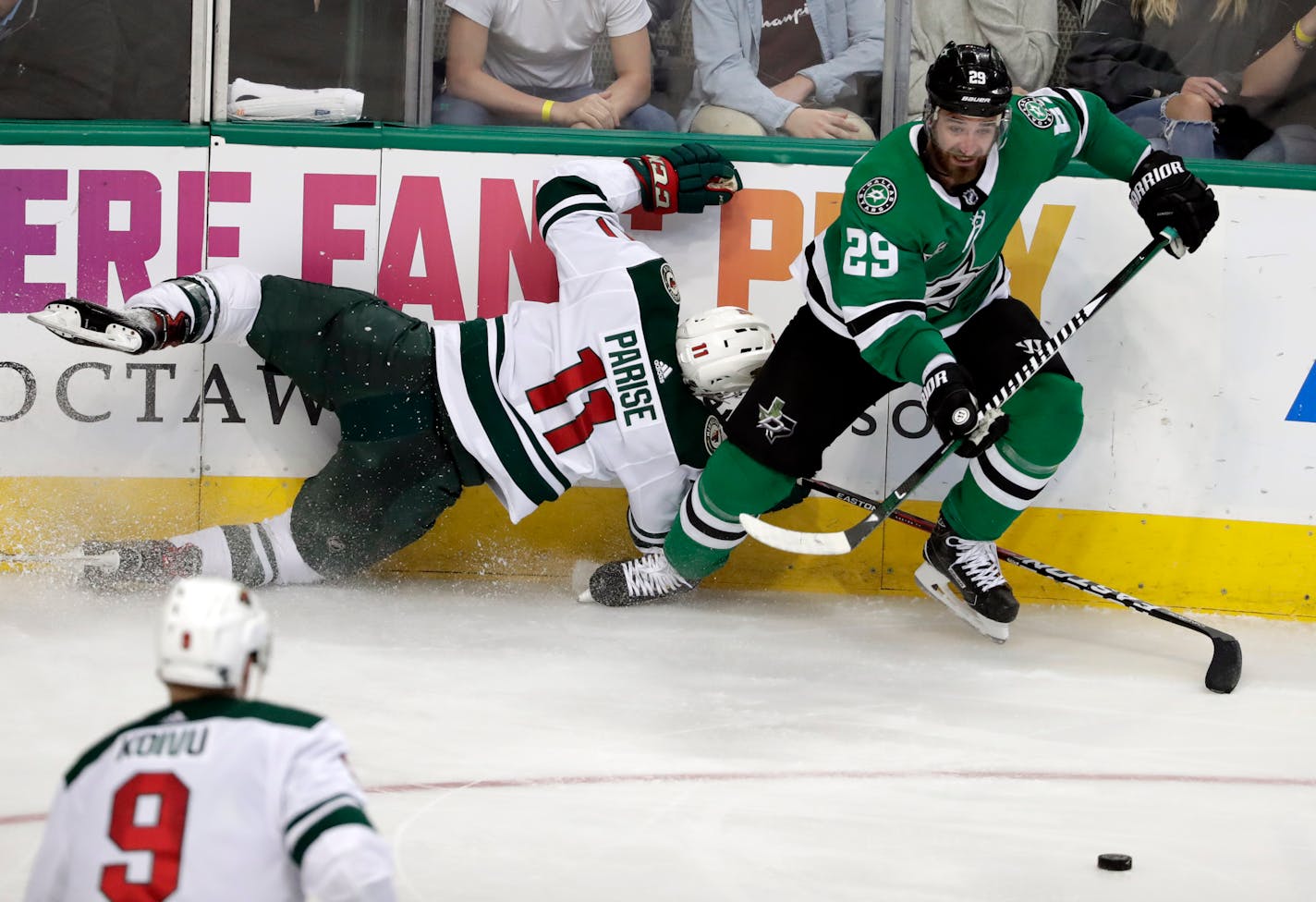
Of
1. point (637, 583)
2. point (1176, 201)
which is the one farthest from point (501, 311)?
point (1176, 201)

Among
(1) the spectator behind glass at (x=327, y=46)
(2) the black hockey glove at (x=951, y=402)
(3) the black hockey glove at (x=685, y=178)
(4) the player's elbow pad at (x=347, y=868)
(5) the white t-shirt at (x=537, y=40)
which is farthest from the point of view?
(5) the white t-shirt at (x=537, y=40)

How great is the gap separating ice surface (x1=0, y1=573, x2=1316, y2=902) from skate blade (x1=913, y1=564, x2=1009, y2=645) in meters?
0.05

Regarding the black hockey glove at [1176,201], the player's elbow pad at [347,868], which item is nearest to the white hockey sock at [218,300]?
the black hockey glove at [1176,201]

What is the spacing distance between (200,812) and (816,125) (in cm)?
268

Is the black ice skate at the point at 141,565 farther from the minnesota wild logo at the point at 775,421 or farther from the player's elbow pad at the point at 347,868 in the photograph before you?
the player's elbow pad at the point at 347,868

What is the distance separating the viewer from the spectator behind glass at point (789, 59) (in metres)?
3.50

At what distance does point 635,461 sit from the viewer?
3.21m

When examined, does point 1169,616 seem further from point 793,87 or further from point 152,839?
point 152,839

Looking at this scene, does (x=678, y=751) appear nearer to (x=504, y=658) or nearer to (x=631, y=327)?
(x=504, y=658)

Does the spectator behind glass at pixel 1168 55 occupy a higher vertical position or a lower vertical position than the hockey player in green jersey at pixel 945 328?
higher

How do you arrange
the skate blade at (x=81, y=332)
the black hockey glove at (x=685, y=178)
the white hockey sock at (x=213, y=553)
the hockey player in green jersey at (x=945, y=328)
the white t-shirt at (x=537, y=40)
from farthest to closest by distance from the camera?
the white t-shirt at (x=537, y=40), the black hockey glove at (x=685, y=178), the white hockey sock at (x=213, y=553), the skate blade at (x=81, y=332), the hockey player in green jersey at (x=945, y=328)

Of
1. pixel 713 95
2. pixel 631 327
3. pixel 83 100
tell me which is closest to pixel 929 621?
pixel 631 327

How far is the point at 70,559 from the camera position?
315 cm

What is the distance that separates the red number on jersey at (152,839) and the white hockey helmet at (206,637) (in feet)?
0.28
